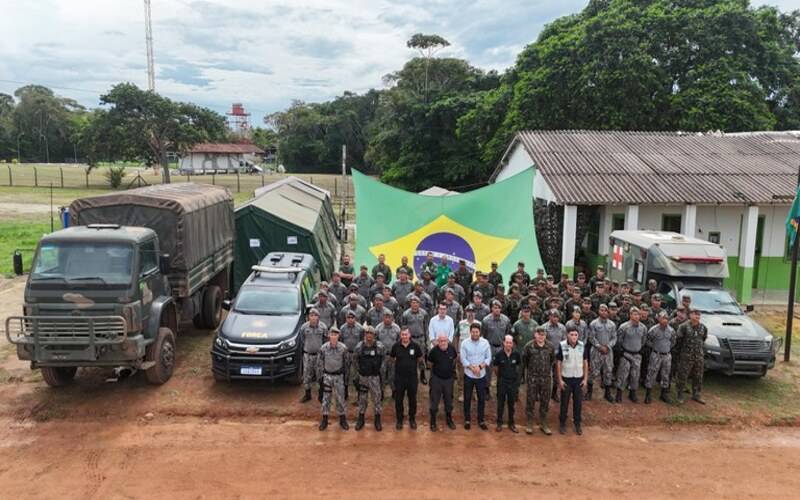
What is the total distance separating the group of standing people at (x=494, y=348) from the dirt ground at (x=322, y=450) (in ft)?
1.38

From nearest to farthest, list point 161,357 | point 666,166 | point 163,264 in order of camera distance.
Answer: point 161,357
point 163,264
point 666,166

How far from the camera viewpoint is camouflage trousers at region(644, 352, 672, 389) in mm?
10047

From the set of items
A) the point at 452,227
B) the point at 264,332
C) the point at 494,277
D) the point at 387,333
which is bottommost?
the point at 264,332

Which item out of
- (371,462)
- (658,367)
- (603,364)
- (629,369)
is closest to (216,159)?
(603,364)

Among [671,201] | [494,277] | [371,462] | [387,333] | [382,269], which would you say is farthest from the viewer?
[671,201]

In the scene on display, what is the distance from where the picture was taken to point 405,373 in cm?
884

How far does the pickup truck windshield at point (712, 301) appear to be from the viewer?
1170 cm

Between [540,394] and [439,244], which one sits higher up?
[439,244]

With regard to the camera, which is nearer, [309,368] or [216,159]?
[309,368]

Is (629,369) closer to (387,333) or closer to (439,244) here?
(387,333)

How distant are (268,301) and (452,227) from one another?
5.31 m

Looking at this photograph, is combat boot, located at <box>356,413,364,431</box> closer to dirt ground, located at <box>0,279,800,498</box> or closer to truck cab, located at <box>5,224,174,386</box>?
dirt ground, located at <box>0,279,800,498</box>

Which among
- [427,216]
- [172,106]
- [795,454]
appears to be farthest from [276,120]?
[795,454]

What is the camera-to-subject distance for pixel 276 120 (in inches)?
4336
